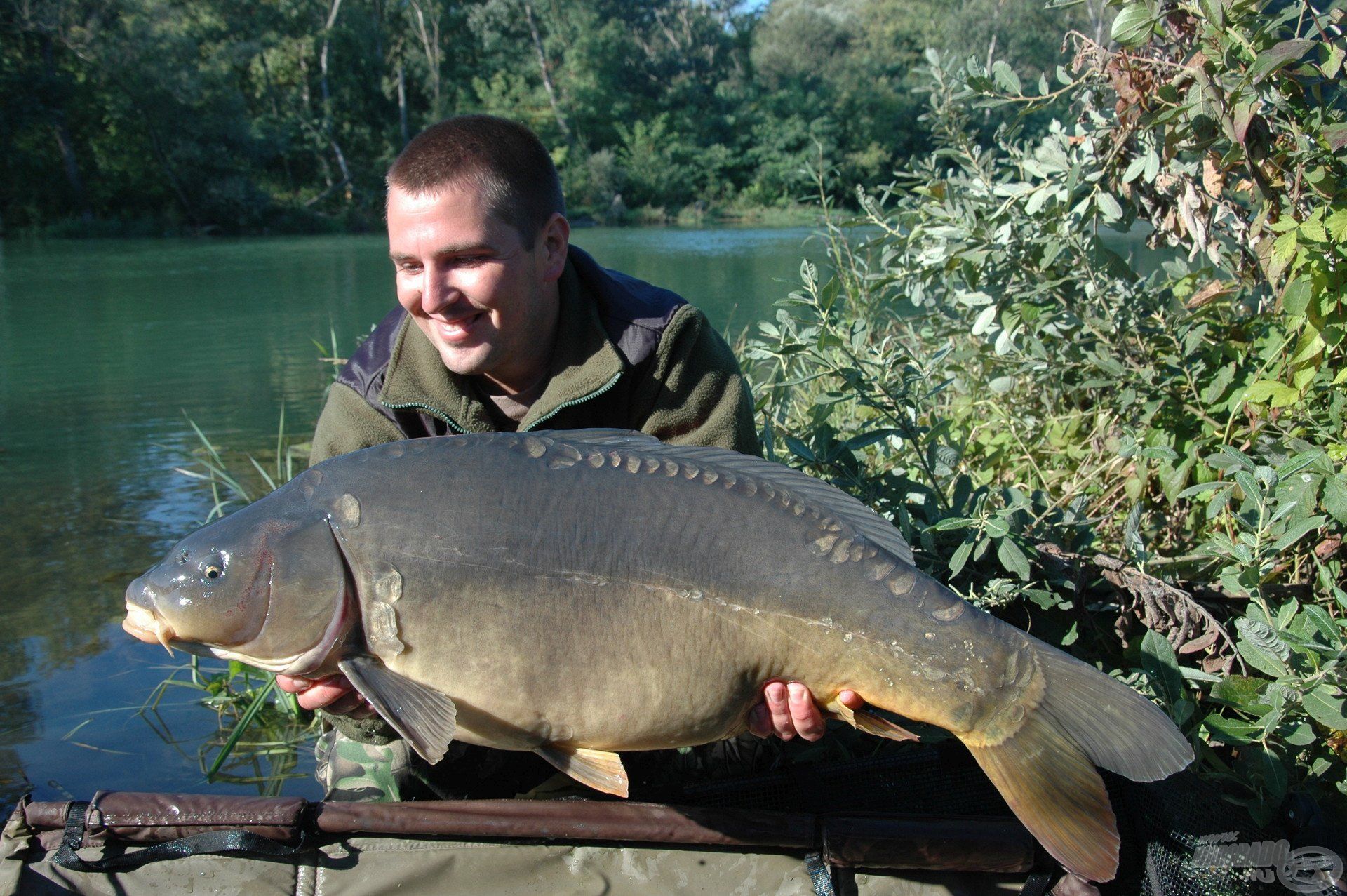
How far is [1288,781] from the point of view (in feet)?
5.84

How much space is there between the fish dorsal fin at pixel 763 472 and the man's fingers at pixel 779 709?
0.26 metres

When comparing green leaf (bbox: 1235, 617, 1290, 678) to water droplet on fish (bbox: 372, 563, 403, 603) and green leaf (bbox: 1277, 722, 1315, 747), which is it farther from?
water droplet on fish (bbox: 372, 563, 403, 603)

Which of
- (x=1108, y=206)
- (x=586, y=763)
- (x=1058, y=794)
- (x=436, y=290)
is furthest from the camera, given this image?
(x=1108, y=206)

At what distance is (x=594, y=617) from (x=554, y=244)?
0.90 m

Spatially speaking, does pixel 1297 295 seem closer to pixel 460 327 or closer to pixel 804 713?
pixel 804 713

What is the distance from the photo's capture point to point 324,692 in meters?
1.61

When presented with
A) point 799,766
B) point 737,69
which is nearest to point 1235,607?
point 799,766

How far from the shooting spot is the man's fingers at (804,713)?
1.53 m

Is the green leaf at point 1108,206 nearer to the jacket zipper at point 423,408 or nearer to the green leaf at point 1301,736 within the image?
the green leaf at point 1301,736

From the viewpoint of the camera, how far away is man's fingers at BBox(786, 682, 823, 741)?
1533mm

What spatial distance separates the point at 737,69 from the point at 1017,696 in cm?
3820

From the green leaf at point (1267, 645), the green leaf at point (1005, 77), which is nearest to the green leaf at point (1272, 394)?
the green leaf at point (1267, 645)

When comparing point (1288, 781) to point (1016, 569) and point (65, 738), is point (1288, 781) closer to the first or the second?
point (1016, 569)

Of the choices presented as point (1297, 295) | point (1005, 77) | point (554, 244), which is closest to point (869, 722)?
point (554, 244)
